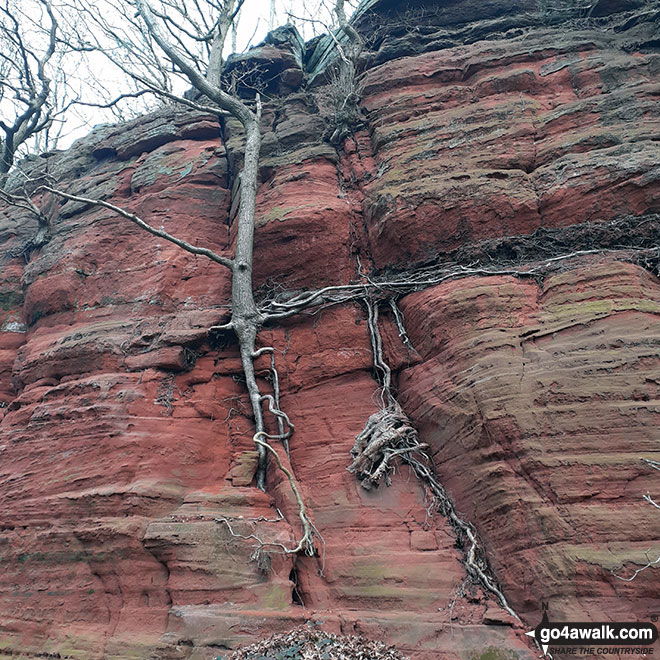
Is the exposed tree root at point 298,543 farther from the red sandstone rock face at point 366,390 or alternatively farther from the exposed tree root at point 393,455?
the exposed tree root at point 393,455

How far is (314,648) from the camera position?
4.19 metres

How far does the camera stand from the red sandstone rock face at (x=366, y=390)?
14.8 ft

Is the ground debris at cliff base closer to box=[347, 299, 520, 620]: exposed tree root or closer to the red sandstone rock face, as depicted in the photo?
the red sandstone rock face

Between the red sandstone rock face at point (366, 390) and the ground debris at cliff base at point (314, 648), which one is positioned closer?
the ground debris at cliff base at point (314, 648)

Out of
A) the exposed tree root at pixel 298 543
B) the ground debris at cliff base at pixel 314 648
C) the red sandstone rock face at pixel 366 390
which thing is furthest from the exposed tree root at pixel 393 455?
the ground debris at cliff base at pixel 314 648

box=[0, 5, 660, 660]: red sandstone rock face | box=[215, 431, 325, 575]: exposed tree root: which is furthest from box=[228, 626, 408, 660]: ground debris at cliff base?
box=[215, 431, 325, 575]: exposed tree root

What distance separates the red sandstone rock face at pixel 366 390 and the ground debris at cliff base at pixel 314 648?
0.14 m

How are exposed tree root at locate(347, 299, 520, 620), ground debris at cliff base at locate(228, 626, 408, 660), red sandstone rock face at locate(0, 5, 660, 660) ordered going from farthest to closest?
exposed tree root at locate(347, 299, 520, 620)
red sandstone rock face at locate(0, 5, 660, 660)
ground debris at cliff base at locate(228, 626, 408, 660)

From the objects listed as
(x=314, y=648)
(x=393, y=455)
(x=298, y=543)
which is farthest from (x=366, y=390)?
(x=314, y=648)

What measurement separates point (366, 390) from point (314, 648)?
3.13 meters

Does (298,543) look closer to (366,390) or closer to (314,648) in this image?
→ (314,648)

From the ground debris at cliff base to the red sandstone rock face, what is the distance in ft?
0.47

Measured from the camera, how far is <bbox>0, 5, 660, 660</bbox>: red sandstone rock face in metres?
4.52

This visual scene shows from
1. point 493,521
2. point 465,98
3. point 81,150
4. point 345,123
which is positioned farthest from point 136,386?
point 81,150
